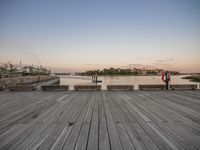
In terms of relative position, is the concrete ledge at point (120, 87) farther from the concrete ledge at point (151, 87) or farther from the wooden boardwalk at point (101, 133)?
the wooden boardwalk at point (101, 133)

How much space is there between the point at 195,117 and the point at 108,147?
328 cm

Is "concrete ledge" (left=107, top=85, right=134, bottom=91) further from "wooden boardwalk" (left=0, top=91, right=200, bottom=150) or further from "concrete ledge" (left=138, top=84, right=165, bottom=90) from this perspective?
"wooden boardwalk" (left=0, top=91, right=200, bottom=150)

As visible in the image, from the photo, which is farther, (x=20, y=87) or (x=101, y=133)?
(x=20, y=87)

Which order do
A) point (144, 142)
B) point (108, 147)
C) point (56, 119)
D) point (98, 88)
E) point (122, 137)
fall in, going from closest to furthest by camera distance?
1. point (108, 147)
2. point (144, 142)
3. point (122, 137)
4. point (56, 119)
5. point (98, 88)

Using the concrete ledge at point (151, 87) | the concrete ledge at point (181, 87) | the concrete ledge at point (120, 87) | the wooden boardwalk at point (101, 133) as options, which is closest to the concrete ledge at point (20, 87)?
the concrete ledge at point (120, 87)

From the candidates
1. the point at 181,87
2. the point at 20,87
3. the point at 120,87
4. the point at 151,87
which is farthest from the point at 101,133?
the point at 181,87

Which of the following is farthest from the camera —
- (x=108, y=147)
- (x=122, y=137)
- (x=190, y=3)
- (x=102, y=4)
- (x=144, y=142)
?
(x=102, y=4)

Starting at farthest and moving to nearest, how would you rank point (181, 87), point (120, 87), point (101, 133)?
point (181, 87) < point (120, 87) < point (101, 133)

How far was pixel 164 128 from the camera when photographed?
2.81m

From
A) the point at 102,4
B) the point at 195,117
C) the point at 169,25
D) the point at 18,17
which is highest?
the point at 102,4

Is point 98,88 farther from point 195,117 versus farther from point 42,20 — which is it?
point 42,20

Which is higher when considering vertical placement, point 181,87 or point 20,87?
point 20,87

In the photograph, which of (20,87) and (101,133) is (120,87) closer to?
(101,133)

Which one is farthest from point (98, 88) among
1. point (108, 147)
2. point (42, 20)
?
point (42, 20)
